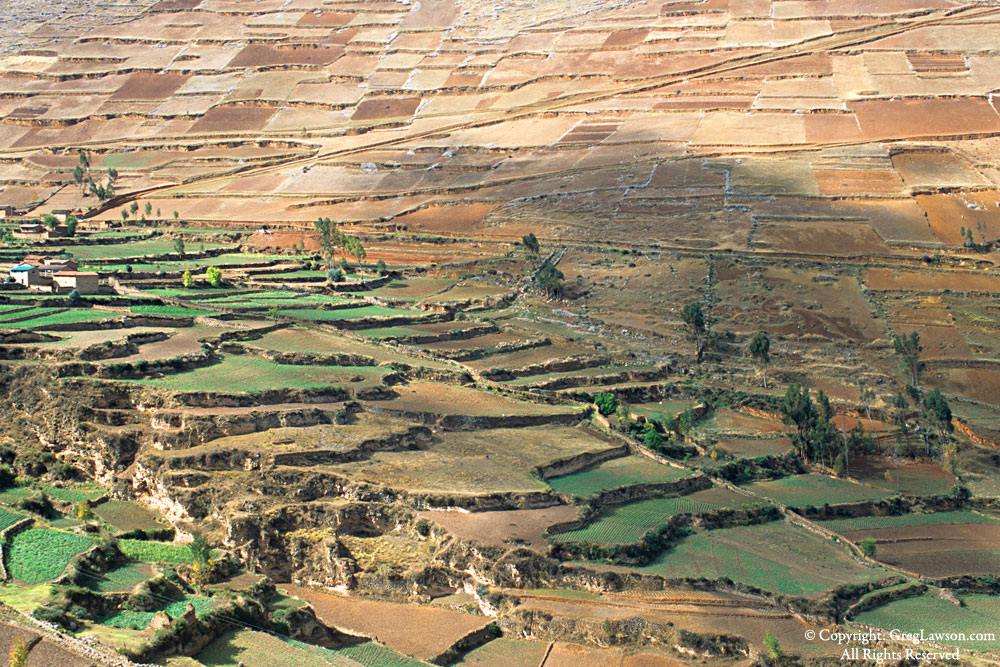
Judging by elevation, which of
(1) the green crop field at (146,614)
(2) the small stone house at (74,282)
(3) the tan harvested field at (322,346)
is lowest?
(3) the tan harvested field at (322,346)

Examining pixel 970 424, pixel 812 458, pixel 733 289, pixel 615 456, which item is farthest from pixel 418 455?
pixel 733 289

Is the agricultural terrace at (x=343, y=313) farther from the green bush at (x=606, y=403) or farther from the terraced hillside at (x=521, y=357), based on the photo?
the green bush at (x=606, y=403)

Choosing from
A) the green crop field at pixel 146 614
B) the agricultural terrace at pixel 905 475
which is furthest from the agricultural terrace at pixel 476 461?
the agricultural terrace at pixel 905 475

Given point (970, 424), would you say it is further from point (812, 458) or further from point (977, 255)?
point (977, 255)

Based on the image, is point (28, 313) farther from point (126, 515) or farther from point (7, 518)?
point (7, 518)

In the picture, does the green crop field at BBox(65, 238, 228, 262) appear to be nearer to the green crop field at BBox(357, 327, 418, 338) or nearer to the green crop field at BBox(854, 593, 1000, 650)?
the green crop field at BBox(357, 327, 418, 338)
